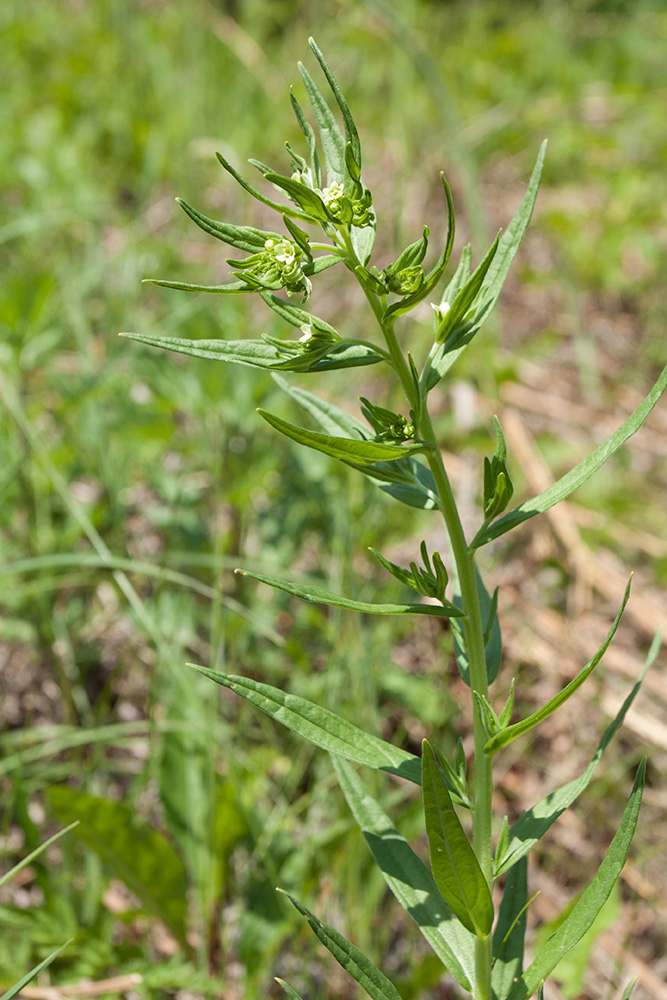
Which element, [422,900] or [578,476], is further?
[422,900]

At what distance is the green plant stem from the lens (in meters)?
1.00

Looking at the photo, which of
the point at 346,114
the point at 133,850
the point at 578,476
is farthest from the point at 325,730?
the point at 133,850

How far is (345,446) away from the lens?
2.88ft

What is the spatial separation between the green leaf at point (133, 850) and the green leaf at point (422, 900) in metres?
0.68

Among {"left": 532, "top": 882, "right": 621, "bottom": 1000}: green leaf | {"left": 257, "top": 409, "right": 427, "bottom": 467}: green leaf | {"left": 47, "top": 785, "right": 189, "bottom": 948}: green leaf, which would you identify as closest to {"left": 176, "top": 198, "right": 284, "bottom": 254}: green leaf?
{"left": 257, "top": 409, "right": 427, "bottom": 467}: green leaf

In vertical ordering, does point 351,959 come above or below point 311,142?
below

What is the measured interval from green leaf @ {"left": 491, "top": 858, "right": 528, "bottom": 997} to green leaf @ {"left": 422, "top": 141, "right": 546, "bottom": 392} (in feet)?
2.27

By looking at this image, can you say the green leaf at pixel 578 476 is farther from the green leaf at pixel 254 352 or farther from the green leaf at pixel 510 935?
the green leaf at pixel 510 935

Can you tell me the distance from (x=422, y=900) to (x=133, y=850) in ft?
2.50

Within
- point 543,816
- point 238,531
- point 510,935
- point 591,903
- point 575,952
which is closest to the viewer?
point 591,903

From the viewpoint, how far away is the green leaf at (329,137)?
98 centimetres

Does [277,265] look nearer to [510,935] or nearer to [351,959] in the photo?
[351,959]

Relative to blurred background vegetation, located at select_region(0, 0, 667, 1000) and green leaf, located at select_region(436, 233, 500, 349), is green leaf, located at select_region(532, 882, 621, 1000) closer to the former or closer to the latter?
blurred background vegetation, located at select_region(0, 0, 667, 1000)

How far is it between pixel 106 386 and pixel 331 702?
3.79 ft
